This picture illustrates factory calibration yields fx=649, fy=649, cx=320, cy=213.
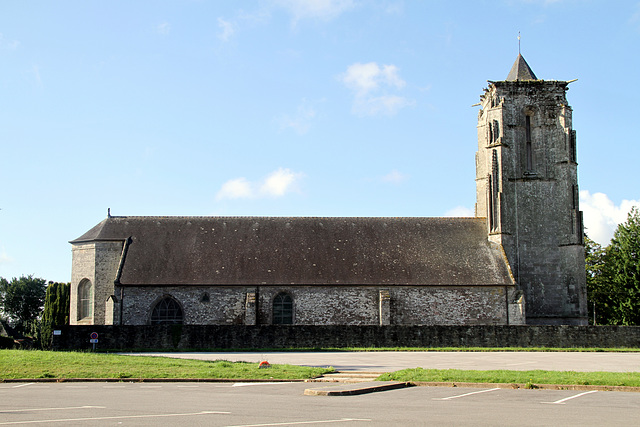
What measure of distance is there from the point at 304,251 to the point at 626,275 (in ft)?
75.3

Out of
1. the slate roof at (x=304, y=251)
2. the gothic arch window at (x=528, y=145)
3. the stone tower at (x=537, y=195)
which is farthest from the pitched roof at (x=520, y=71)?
the slate roof at (x=304, y=251)

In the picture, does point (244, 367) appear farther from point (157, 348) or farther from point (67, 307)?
point (67, 307)

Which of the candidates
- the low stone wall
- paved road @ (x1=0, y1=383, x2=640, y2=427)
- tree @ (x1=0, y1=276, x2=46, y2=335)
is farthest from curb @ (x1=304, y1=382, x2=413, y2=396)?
tree @ (x1=0, y1=276, x2=46, y2=335)

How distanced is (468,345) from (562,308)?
38.8 feet

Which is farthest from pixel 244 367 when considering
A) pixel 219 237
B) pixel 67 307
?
pixel 67 307

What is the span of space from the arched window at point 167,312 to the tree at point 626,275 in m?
30.3

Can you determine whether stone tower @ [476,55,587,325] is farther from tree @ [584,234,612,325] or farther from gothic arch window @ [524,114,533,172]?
tree @ [584,234,612,325]

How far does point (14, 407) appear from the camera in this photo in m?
12.7

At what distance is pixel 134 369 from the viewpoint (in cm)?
2008

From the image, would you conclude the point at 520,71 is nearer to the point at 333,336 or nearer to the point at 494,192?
the point at 494,192

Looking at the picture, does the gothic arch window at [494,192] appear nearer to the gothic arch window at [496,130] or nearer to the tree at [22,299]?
the gothic arch window at [496,130]

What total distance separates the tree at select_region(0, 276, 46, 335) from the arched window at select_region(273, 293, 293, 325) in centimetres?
4893

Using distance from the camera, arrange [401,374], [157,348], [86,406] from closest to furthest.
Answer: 1. [86,406]
2. [401,374]
3. [157,348]

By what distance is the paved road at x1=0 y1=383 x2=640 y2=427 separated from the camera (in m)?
10.8
